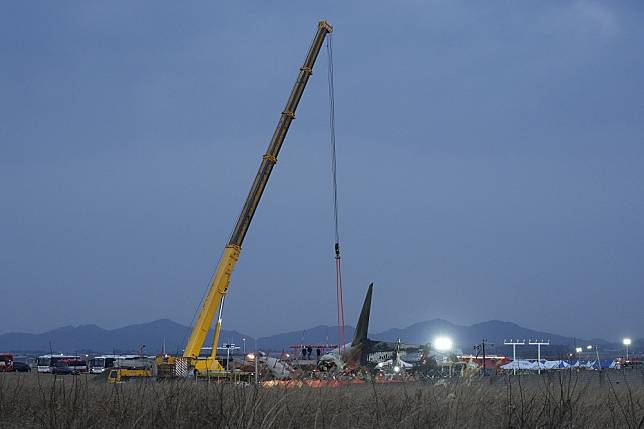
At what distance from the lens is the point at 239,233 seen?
114ft

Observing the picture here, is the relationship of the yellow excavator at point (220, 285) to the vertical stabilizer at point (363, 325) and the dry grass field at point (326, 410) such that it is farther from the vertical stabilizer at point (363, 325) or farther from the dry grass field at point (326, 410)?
the dry grass field at point (326, 410)

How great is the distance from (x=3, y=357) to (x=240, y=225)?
44476mm

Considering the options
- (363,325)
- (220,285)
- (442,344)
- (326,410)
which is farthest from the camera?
(442,344)

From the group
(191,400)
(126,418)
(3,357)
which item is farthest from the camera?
(3,357)

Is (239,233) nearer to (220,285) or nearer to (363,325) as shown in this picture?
(220,285)

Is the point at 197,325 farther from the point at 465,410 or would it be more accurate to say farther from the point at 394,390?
the point at 465,410

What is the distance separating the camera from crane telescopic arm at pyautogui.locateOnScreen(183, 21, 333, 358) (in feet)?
111

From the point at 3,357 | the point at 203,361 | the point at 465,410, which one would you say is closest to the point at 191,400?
the point at 465,410

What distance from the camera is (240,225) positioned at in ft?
114

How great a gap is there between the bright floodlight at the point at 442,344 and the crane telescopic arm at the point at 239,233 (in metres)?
21.6

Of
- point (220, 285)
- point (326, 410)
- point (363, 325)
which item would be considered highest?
point (220, 285)

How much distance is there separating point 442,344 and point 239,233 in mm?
22801

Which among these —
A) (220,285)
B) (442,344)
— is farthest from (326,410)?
(442,344)

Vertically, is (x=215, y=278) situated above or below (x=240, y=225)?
below
